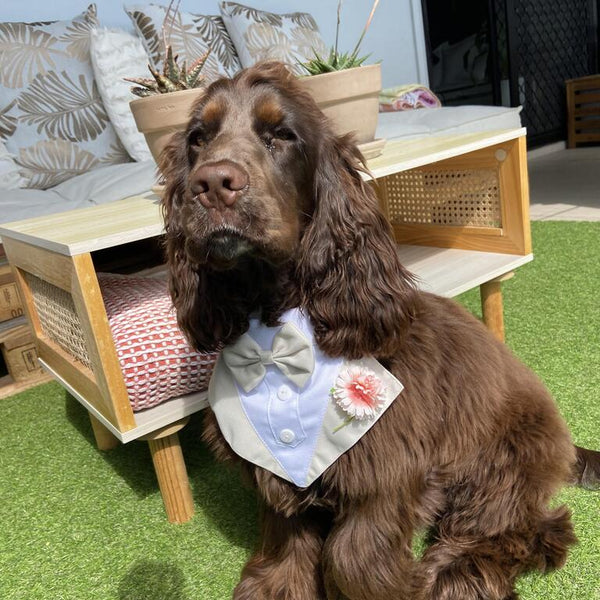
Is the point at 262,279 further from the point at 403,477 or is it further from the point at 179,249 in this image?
the point at 403,477

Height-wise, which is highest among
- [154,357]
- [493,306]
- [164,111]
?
[164,111]

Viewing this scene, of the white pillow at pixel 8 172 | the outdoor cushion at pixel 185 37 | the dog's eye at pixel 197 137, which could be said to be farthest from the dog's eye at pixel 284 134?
the outdoor cushion at pixel 185 37

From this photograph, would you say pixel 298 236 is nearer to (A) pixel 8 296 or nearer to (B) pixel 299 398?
(B) pixel 299 398

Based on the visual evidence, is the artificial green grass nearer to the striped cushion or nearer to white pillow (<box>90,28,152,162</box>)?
the striped cushion

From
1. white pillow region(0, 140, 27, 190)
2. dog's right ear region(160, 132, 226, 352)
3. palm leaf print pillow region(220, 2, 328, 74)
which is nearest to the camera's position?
dog's right ear region(160, 132, 226, 352)

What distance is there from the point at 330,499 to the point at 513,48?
7.18 meters

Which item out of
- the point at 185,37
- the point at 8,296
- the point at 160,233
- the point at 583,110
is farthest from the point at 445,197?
the point at 583,110

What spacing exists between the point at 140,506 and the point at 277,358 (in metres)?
0.94

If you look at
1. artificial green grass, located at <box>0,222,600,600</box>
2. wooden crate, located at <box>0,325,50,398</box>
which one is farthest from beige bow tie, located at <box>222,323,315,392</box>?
wooden crate, located at <box>0,325,50,398</box>

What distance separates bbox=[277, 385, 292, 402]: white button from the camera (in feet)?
4.33

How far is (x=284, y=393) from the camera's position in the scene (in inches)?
52.0

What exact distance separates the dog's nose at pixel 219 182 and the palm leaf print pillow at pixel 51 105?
9.10 feet

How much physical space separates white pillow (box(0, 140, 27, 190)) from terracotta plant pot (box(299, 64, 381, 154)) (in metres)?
2.10

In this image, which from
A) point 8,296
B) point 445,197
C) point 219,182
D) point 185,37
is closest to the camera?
point 219,182
